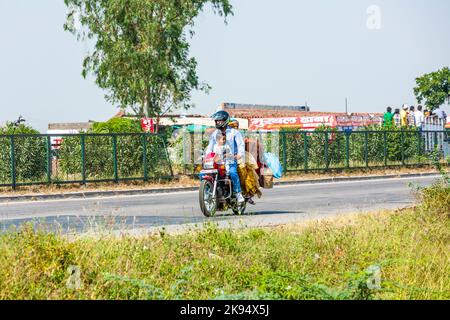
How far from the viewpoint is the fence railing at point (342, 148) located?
36.3 meters

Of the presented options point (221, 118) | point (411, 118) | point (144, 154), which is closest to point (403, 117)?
point (411, 118)

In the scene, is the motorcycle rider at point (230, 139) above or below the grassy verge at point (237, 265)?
above

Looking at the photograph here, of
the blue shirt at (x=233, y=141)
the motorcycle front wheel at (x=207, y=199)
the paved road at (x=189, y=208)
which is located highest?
the blue shirt at (x=233, y=141)

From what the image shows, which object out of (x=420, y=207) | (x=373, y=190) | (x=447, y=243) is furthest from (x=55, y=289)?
(x=373, y=190)

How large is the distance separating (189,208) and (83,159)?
10128 mm

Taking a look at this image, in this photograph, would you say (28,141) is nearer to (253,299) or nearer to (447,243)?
(447,243)

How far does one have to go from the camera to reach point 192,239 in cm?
1155

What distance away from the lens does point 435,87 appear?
10938 centimetres

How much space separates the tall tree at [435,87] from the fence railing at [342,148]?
65.3 m

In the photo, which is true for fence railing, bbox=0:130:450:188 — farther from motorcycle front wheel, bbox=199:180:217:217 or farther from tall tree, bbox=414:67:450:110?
tall tree, bbox=414:67:450:110

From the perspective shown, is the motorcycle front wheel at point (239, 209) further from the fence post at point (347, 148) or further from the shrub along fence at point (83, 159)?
the fence post at point (347, 148)

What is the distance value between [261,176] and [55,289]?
10366 millimetres

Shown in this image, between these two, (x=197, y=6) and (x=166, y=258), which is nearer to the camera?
(x=166, y=258)

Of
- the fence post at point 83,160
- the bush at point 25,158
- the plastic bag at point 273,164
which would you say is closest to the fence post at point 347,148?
the fence post at point 83,160
